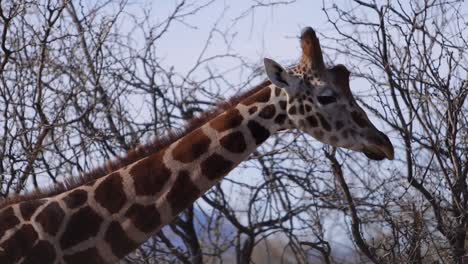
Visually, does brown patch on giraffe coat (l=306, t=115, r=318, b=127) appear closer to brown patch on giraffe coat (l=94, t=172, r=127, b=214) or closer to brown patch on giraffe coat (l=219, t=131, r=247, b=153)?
brown patch on giraffe coat (l=219, t=131, r=247, b=153)

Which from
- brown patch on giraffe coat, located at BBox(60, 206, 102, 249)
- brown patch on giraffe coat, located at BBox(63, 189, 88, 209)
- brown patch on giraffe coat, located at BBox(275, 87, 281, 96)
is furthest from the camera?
brown patch on giraffe coat, located at BBox(275, 87, 281, 96)

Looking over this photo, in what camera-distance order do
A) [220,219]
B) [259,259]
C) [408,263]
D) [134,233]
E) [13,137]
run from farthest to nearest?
[259,259], [220,219], [13,137], [408,263], [134,233]

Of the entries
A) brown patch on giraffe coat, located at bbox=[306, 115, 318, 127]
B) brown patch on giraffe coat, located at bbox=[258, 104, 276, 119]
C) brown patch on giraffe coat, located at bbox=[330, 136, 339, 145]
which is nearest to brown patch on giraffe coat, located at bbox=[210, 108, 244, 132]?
brown patch on giraffe coat, located at bbox=[258, 104, 276, 119]

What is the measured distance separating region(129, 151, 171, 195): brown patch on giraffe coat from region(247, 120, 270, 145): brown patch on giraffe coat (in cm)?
54

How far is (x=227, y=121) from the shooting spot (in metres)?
6.29

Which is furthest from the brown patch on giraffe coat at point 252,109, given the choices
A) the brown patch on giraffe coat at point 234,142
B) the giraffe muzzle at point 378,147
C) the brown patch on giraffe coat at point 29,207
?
the brown patch on giraffe coat at point 29,207

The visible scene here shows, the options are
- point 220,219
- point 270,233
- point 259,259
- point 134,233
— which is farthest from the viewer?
point 259,259

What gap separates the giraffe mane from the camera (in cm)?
645

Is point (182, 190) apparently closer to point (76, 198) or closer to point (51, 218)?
point (76, 198)

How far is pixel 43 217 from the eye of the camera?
6.25 meters

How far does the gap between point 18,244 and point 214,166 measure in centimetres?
121

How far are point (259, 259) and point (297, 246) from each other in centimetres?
655

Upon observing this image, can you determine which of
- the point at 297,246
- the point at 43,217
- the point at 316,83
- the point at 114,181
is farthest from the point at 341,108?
the point at 297,246

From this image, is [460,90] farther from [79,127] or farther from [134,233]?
[79,127]
